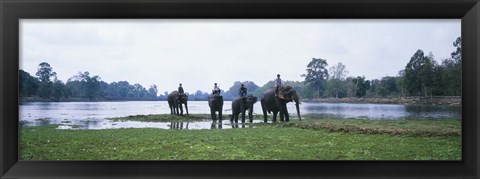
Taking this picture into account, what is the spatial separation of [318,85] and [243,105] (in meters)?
0.71

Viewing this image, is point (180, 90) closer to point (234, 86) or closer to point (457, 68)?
point (234, 86)

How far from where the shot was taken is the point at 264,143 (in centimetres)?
406

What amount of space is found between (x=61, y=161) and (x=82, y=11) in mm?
1268

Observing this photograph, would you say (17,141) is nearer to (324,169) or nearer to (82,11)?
(82,11)

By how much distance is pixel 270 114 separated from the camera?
170 inches

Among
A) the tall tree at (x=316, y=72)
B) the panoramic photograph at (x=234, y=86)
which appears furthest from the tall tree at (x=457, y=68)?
the tall tree at (x=316, y=72)

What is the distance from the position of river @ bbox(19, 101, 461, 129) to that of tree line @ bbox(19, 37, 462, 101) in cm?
7

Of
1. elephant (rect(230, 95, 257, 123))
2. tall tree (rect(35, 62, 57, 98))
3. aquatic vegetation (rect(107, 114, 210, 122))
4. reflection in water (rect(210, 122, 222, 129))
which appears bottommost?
reflection in water (rect(210, 122, 222, 129))

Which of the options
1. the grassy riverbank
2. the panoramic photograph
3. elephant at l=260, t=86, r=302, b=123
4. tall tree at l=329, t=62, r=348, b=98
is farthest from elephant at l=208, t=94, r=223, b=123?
tall tree at l=329, t=62, r=348, b=98

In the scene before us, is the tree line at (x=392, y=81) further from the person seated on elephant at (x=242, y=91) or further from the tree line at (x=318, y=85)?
the person seated on elephant at (x=242, y=91)

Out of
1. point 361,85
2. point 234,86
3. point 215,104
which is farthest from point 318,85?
point 215,104

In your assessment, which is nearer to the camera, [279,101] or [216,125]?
[279,101]

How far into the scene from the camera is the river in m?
3.97

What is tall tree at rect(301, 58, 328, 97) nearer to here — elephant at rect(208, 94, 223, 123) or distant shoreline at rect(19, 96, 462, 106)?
distant shoreline at rect(19, 96, 462, 106)
